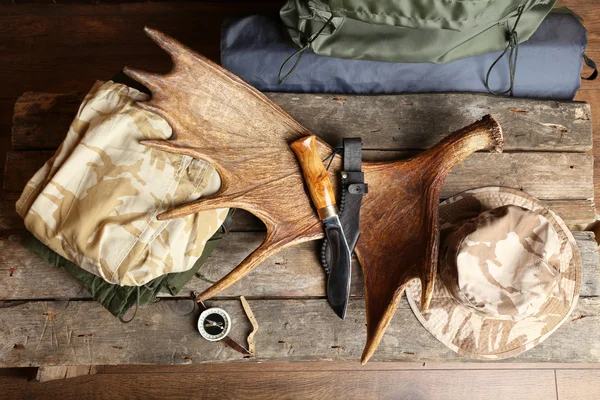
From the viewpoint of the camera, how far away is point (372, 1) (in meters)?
0.96

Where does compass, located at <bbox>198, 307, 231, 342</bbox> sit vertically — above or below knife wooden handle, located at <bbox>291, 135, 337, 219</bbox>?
below

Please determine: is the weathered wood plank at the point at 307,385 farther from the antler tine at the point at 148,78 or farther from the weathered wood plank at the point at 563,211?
the antler tine at the point at 148,78

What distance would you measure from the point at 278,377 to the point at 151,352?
60cm

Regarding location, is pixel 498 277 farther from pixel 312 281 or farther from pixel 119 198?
pixel 119 198

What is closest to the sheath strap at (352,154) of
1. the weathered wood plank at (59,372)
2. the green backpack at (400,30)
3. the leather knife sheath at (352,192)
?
the leather knife sheath at (352,192)

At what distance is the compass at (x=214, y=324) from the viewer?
3.76 ft

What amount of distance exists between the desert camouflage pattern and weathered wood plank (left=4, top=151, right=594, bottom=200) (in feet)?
0.80

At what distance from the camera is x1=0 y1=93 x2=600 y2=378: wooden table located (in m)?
1.16

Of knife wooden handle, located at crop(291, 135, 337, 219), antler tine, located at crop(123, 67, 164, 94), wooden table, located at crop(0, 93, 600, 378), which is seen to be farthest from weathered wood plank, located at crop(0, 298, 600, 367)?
antler tine, located at crop(123, 67, 164, 94)

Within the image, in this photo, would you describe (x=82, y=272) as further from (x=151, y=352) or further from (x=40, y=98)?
(x=40, y=98)

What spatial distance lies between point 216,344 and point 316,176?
1.62ft

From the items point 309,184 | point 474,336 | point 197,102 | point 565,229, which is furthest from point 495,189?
point 197,102

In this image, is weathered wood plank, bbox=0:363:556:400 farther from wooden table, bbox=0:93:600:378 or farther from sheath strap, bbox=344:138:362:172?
sheath strap, bbox=344:138:362:172

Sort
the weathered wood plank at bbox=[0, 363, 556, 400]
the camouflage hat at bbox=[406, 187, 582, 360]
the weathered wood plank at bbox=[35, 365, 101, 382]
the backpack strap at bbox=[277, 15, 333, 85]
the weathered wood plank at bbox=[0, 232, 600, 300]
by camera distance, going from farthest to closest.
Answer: the weathered wood plank at bbox=[0, 363, 556, 400] < the weathered wood plank at bbox=[35, 365, 101, 382] < the weathered wood plank at bbox=[0, 232, 600, 300] < the backpack strap at bbox=[277, 15, 333, 85] < the camouflage hat at bbox=[406, 187, 582, 360]
